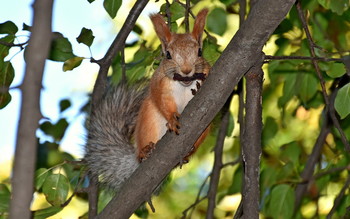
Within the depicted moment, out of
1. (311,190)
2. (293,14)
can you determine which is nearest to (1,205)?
(293,14)

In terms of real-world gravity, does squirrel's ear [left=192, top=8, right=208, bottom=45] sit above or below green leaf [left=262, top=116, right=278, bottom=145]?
below

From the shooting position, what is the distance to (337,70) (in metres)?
2.10

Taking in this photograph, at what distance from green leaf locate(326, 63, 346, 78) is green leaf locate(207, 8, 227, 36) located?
2.18 ft

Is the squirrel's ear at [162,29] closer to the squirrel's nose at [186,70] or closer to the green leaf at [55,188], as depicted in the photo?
the squirrel's nose at [186,70]

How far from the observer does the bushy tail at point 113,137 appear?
2.63 m

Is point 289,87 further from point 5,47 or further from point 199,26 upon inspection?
point 5,47

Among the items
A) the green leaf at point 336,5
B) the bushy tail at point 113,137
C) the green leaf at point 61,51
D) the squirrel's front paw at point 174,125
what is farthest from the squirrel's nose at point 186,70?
the bushy tail at point 113,137

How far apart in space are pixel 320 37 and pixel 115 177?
97 centimetres

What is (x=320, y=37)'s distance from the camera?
8.89ft

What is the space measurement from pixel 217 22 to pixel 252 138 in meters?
0.97

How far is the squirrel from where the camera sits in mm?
2094

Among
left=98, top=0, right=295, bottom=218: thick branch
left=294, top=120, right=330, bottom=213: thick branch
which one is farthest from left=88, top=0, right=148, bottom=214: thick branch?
left=294, top=120, right=330, bottom=213: thick branch

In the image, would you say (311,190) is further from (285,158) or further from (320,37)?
(320,37)

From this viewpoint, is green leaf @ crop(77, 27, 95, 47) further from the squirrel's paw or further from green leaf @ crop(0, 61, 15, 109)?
the squirrel's paw
